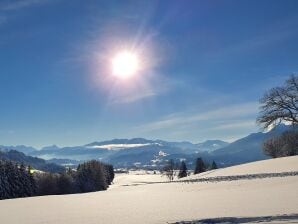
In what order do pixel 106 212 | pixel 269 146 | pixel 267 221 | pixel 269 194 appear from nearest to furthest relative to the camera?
pixel 267 221 → pixel 106 212 → pixel 269 194 → pixel 269 146

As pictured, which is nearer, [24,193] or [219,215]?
[219,215]

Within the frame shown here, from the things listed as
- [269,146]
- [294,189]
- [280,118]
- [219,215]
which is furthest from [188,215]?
[269,146]

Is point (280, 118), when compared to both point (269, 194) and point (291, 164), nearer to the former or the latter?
point (291, 164)

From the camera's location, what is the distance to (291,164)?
4391cm

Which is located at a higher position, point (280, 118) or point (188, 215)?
point (280, 118)

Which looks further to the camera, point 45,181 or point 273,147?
point 45,181

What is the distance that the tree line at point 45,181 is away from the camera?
301 feet

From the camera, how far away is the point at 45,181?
113438 mm

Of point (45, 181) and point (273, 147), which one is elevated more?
point (273, 147)

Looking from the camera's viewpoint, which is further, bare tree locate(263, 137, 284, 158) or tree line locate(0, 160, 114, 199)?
tree line locate(0, 160, 114, 199)

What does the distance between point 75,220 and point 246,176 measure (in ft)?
75.5

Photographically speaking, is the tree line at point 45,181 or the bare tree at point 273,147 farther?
the tree line at point 45,181

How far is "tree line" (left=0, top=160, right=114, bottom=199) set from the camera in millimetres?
91625

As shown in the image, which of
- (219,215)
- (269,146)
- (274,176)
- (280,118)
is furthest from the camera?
(269,146)
